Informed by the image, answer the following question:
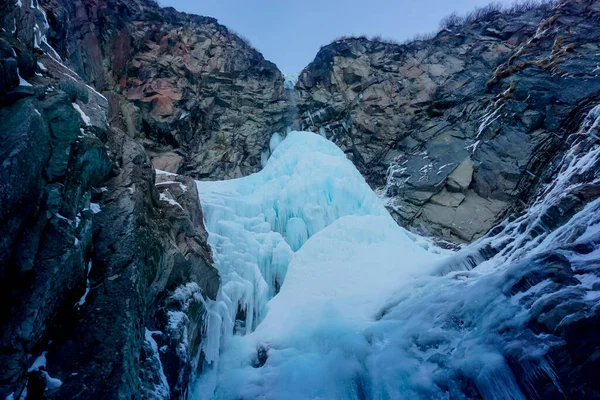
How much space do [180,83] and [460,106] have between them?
13.1 m

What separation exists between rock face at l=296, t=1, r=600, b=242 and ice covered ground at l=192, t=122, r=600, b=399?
2213 mm

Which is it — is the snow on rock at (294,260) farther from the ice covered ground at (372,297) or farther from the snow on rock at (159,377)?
the snow on rock at (159,377)

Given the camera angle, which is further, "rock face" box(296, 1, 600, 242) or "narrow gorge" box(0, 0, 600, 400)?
"rock face" box(296, 1, 600, 242)

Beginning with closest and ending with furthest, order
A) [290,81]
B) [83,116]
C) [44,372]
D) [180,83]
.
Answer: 1. [44,372]
2. [83,116]
3. [180,83]
4. [290,81]

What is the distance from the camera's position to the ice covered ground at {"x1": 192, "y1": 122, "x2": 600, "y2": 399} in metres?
4.09

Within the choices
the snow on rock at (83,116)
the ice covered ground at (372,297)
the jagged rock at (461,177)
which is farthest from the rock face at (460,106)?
the snow on rock at (83,116)

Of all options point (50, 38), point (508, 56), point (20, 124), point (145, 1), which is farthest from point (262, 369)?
point (145, 1)

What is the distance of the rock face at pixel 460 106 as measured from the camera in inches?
468

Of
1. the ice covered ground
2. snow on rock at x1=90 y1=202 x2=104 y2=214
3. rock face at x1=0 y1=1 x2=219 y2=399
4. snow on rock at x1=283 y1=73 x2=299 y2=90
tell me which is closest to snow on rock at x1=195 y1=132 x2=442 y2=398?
the ice covered ground

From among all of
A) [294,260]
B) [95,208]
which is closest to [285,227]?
[294,260]

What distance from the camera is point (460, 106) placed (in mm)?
15266

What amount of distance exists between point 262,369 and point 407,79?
16.4 meters

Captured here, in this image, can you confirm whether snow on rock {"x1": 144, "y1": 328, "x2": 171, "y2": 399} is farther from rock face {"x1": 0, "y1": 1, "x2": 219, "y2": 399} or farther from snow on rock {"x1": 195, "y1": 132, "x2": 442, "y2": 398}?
snow on rock {"x1": 195, "y1": 132, "x2": 442, "y2": 398}

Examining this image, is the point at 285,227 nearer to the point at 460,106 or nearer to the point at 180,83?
the point at 180,83
